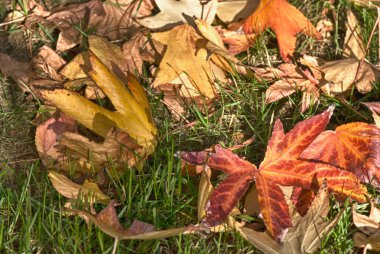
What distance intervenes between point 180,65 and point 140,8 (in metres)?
0.47

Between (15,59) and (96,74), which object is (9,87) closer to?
(15,59)

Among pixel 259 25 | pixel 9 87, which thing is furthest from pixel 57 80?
pixel 259 25

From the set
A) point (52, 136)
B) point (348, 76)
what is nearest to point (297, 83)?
point (348, 76)

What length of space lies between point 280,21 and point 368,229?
956 millimetres

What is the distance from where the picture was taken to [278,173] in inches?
73.0

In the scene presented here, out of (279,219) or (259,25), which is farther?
(259,25)

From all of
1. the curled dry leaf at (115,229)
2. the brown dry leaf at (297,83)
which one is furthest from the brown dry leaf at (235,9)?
the curled dry leaf at (115,229)

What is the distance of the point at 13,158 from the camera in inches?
83.0

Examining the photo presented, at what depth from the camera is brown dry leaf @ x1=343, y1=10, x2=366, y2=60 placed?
247 cm

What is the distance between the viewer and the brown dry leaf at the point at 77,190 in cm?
184

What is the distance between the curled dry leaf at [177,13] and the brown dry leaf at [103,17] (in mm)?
113

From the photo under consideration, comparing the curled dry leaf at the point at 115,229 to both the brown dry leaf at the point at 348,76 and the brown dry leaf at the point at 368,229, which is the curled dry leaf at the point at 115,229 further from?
the brown dry leaf at the point at 348,76

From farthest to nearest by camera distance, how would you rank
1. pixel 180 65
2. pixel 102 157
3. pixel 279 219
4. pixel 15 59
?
pixel 15 59, pixel 180 65, pixel 102 157, pixel 279 219

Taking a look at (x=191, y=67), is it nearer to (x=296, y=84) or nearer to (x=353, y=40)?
(x=296, y=84)
